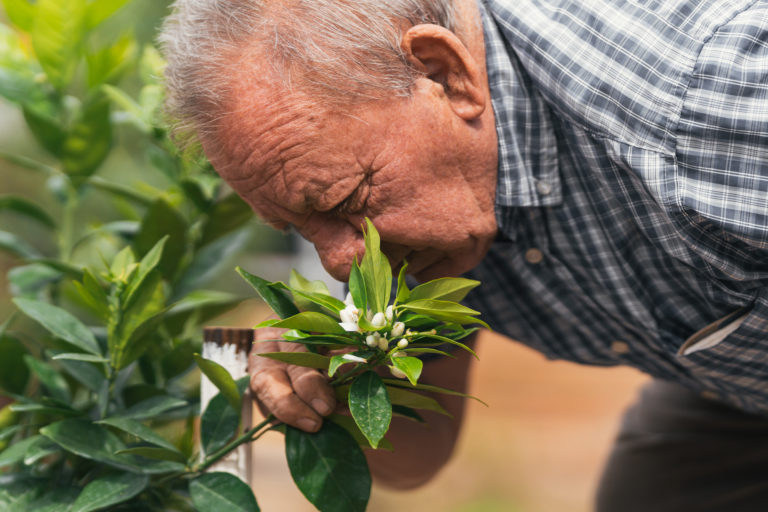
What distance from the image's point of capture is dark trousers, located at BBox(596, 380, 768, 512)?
132 centimetres

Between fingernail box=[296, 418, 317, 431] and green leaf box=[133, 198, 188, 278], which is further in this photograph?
green leaf box=[133, 198, 188, 278]

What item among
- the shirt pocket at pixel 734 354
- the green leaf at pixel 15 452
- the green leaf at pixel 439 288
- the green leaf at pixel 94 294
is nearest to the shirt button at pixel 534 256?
the shirt pocket at pixel 734 354

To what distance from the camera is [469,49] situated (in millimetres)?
865

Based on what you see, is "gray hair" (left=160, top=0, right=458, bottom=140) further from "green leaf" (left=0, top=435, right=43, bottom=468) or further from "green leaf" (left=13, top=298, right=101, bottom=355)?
"green leaf" (left=0, top=435, right=43, bottom=468)

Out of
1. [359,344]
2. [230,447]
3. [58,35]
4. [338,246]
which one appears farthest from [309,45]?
[58,35]

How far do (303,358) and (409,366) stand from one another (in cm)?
11

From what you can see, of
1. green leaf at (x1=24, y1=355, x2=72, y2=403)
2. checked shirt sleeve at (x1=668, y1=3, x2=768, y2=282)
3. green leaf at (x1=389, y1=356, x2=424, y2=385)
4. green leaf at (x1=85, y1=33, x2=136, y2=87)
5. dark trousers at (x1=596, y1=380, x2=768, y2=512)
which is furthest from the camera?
dark trousers at (x1=596, y1=380, x2=768, y2=512)

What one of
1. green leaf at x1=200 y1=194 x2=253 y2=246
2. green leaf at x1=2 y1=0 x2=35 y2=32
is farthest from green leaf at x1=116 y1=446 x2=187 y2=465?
green leaf at x1=2 y1=0 x2=35 y2=32

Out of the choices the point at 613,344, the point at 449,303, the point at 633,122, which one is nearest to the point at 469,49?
the point at 633,122

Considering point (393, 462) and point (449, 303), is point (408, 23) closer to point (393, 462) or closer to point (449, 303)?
point (449, 303)

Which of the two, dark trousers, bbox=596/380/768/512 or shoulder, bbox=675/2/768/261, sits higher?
shoulder, bbox=675/2/768/261

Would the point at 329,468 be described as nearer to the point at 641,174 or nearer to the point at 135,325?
the point at 135,325

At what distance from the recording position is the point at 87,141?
1.11 m

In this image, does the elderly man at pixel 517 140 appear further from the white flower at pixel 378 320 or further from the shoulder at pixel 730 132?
the white flower at pixel 378 320
